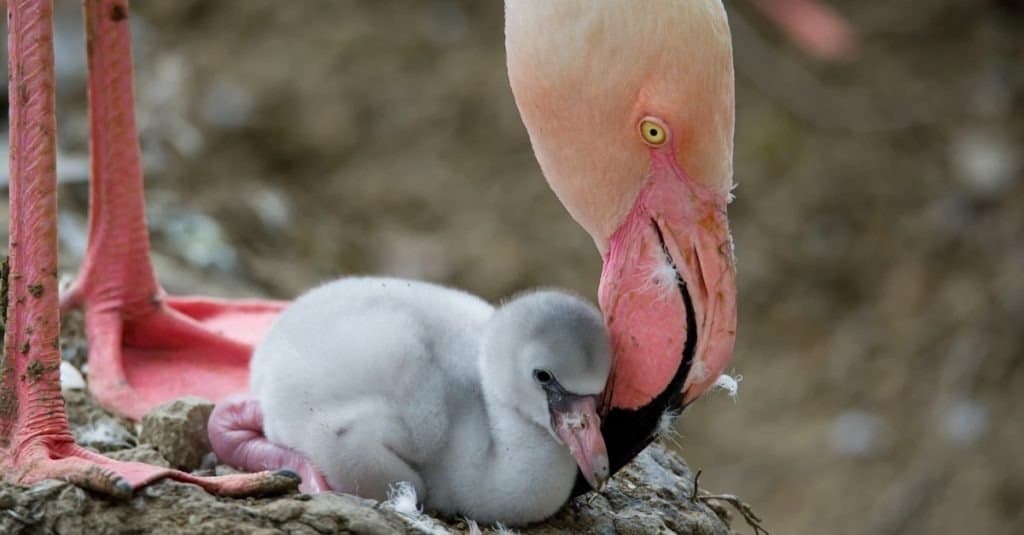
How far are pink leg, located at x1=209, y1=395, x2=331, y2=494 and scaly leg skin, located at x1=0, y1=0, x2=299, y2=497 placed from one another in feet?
0.57

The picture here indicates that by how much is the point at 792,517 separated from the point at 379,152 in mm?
2469

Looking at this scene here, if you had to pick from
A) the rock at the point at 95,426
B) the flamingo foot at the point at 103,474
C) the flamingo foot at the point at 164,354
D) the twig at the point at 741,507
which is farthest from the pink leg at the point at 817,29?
the flamingo foot at the point at 103,474

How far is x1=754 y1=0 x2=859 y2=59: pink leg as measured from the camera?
7.27 m

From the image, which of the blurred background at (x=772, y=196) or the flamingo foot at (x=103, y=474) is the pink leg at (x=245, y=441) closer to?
the flamingo foot at (x=103, y=474)

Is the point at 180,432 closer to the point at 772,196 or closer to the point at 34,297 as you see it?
the point at 34,297

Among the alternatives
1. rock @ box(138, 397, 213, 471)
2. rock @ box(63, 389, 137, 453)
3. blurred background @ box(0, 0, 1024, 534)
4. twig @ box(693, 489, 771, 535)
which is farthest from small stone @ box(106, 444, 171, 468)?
blurred background @ box(0, 0, 1024, 534)

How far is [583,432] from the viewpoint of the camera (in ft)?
8.41

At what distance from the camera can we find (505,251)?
6.57 meters

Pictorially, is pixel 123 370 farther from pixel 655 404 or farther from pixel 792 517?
pixel 792 517

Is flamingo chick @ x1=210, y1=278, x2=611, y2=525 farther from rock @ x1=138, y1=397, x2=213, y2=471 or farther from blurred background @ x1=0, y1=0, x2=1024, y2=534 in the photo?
blurred background @ x1=0, y1=0, x2=1024, y2=534

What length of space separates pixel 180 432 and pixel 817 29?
16.3ft

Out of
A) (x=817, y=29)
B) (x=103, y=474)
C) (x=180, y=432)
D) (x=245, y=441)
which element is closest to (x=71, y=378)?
(x=180, y=432)

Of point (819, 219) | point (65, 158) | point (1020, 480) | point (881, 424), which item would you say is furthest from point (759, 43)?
point (65, 158)

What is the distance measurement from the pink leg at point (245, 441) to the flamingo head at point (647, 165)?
58cm
